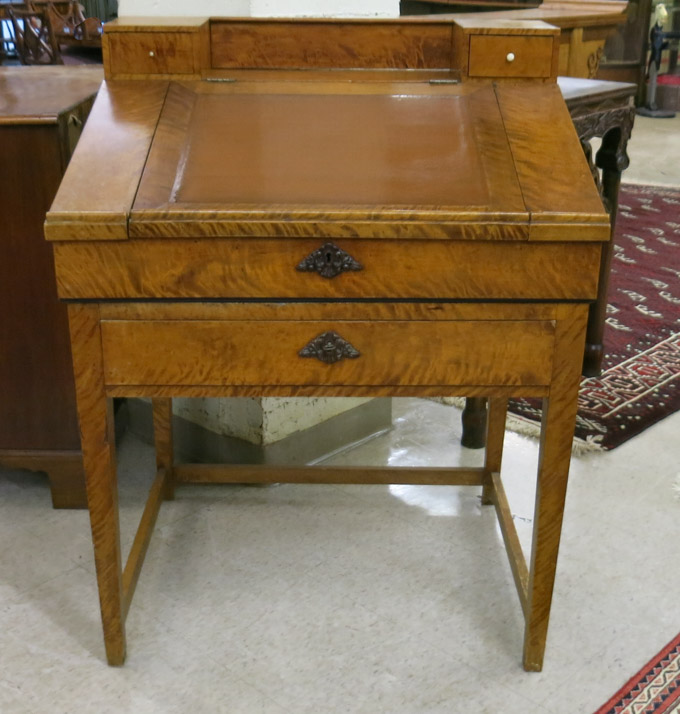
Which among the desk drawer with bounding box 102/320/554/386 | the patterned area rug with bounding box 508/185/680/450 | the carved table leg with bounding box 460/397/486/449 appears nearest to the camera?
the desk drawer with bounding box 102/320/554/386

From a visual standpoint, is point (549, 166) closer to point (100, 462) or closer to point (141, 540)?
point (100, 462)

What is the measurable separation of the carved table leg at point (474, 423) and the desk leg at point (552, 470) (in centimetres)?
98

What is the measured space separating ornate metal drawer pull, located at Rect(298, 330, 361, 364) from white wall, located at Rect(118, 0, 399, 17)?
1069 mm

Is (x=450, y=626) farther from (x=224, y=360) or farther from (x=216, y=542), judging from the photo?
(x=224, y=360)

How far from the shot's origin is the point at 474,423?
9.59 feet

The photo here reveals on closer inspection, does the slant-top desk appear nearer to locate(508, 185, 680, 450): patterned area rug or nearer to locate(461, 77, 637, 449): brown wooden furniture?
locate(461, 77, 637, 449): brown wooden furniture

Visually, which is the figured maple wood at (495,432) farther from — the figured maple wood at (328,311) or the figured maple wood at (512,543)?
the figured maple wood at (328,311)

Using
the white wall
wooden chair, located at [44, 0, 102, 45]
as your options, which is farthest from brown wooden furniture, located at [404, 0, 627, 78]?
wooden chair, located at [44, 0, 102, 45]

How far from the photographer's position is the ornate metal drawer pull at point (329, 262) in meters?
1.66

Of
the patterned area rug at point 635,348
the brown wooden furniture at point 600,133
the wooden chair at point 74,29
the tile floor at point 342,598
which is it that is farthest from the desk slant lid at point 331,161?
the wooden chair at point 74,29

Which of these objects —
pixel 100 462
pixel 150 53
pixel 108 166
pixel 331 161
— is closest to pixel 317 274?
pixel 331 161

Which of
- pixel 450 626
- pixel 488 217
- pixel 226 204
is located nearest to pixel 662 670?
pixel 450 626

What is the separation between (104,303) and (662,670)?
1367 mm

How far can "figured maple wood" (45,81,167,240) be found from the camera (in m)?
1.62
